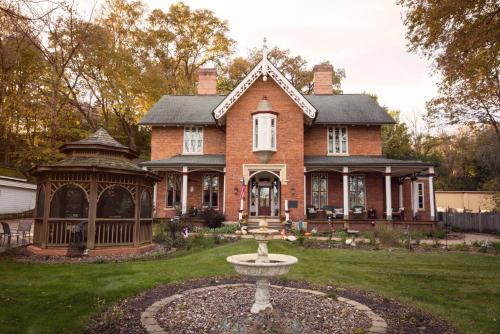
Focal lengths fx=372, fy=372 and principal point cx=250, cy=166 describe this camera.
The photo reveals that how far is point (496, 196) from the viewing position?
25.8 m

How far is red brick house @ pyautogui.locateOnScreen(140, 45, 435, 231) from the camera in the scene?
72.2 feet

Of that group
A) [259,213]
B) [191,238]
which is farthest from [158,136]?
[191,238]

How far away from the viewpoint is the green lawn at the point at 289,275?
6.49m

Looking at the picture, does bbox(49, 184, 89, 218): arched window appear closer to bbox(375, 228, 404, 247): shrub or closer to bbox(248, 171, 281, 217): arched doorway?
bbox(248, 171, 281, 217): arched doorway

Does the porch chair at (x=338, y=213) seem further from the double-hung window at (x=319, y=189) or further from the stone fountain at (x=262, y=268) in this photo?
the stone fountain at (x=262, y=268)

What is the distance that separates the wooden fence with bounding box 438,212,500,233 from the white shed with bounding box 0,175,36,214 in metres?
32.9

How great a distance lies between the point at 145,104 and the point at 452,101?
2634cm

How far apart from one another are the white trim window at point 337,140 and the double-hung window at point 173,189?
10.2 metres

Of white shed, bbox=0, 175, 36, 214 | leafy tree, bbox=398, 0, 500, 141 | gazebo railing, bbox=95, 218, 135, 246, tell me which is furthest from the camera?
white shed, bbox=0, 175, 36, 214

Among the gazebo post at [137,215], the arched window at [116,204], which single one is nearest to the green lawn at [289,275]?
the gazebo post at [137,215]

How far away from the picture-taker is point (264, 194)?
77.6 feet

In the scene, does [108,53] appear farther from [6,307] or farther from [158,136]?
[6,307]

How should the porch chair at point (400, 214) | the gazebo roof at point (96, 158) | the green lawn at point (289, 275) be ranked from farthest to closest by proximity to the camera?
1. the porch chair at point (400, 214)
2. the gazebo roof at point (96, 158)
3. the green lawn at point (289, 275)

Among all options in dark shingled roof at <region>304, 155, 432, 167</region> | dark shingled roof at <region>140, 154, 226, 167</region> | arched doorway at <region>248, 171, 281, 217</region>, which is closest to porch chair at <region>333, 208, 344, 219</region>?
dark shingled roof at <region>304, 155, 432, 167</region>
